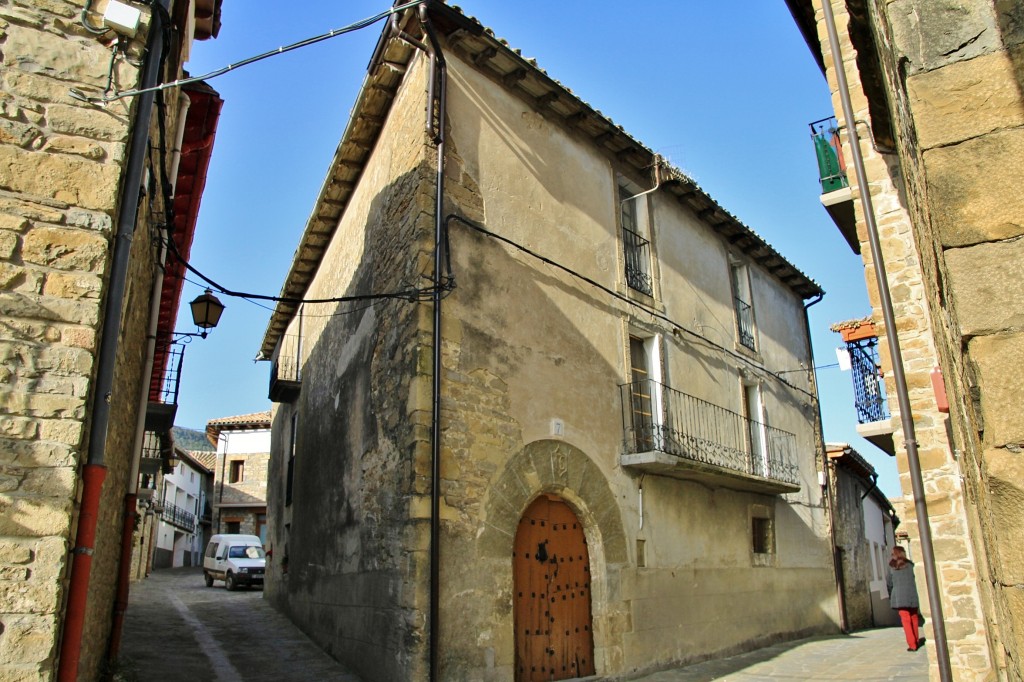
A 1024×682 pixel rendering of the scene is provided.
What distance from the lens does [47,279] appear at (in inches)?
172

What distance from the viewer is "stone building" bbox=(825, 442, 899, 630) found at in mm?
15289

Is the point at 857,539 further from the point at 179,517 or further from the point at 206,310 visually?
the point at 179,517

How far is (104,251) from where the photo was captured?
14.8ft

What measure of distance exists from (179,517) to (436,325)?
1270 inches

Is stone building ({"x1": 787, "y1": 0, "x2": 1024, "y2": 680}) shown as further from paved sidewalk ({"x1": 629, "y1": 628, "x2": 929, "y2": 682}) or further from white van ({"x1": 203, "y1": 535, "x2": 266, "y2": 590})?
white van ({"x1": 203, "y1": 535, "x2": 266, "y2": 590})

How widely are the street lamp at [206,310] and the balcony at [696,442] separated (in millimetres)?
5327

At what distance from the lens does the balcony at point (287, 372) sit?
1366 centimetres

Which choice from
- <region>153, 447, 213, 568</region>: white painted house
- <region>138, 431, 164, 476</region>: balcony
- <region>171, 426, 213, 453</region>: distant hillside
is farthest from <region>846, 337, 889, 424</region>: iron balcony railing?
<region>171, 426, 213, 453</region>: distant hillside

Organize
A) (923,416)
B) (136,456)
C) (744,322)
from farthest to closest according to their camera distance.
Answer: (744,322) → (136,456) → (923,416)

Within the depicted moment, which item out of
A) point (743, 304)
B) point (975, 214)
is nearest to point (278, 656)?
point (975, 214)

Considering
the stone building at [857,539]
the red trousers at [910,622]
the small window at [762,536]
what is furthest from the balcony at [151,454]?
the stone building at [857,539]

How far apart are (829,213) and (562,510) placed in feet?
16.5

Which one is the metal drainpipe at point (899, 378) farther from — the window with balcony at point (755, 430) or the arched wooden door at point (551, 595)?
the window with balcony at point (755, 430)

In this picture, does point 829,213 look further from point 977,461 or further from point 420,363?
point 977,461
